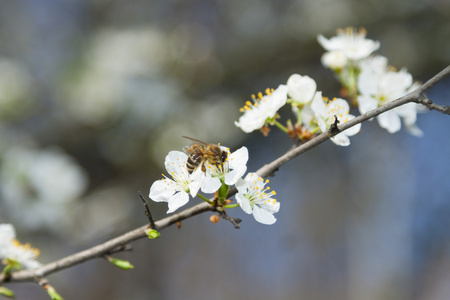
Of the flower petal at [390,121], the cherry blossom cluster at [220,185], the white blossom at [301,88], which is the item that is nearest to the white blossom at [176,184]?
the cherry blossom cluster at [220,185]

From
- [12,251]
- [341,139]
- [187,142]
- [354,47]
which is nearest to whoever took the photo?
[341,139]

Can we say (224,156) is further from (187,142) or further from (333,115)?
(187,142)

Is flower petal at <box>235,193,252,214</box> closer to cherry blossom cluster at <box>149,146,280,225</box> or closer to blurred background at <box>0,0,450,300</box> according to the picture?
cherry blossom cluster at <box>149,146,280,225</box>

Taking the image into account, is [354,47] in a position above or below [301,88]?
above

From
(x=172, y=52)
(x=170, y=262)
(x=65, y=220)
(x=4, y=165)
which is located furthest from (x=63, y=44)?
(x=170, y=262)

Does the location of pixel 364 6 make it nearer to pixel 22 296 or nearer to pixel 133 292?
pixel 133 292

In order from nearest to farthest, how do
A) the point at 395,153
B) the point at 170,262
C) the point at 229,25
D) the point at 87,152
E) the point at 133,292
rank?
the point at 87,152 < the point at 229,25 < the point at 395,153 < the point at 133,292 < the point at 170,262

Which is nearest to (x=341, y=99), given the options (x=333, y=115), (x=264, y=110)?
(x=333, y=115)

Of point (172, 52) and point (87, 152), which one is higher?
point (172, 52)
